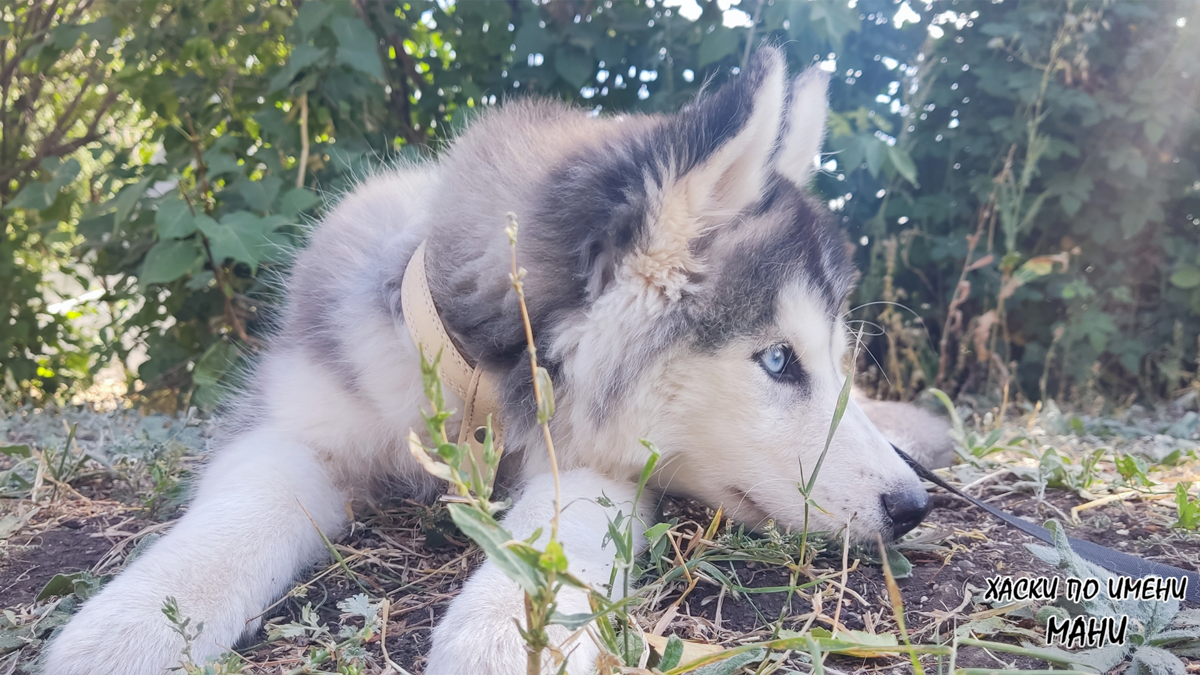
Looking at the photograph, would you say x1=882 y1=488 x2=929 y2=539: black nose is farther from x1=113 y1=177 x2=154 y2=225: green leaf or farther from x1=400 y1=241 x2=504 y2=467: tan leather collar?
x1=113 y1=177 x2=154 y2=225: green leaf

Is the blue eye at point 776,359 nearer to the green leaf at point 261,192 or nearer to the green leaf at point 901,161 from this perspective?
the green leaf at point 901,161

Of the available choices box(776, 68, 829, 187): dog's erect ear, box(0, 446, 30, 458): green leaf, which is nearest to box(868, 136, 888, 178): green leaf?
box(776, 68, 829, 187): dog's erect ear

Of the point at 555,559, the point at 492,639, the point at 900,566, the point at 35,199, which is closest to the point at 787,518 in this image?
the point at 900,566

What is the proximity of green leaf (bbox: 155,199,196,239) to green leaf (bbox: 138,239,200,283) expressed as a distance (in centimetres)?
7

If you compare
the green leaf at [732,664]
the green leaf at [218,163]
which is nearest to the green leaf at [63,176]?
the green leaf at [218,163]

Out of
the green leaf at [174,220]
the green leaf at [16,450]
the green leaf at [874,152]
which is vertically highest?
the green leaf at [174,220]

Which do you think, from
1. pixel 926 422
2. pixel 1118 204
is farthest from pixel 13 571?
pixel 1118 204

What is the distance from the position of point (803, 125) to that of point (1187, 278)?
3445mm

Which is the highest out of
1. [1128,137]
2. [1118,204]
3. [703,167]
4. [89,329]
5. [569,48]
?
[569,48]

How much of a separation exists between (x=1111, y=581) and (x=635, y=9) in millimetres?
3225

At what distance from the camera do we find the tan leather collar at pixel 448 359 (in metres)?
1.55

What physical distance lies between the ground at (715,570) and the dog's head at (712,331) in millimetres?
127

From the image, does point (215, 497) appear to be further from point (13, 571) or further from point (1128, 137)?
point (1128, 137)

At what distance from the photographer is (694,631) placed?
49.6 inches
